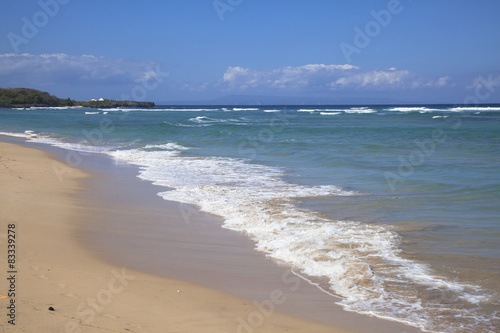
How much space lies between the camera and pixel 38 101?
344 ft

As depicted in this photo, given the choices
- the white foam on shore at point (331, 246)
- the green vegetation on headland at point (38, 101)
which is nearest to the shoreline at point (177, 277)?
the white foam on shore at point (331, 246)

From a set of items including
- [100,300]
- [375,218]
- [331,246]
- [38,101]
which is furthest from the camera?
[38,101]

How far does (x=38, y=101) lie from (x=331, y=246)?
369ft

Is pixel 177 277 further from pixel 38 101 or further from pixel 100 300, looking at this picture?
pixel 38 101

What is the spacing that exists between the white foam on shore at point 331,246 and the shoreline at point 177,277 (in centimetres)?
26

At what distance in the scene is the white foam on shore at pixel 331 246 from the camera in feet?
13.7

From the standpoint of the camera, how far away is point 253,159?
15844 millimetres

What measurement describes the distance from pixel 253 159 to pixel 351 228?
30.8ft

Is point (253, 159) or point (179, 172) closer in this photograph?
point (179, 172)

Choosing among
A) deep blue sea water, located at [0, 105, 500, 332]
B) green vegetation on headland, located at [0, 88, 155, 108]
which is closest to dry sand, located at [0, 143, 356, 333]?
deep blue sea water, located at [0, 105, 500, 332]

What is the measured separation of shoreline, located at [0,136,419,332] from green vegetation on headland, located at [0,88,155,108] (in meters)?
104

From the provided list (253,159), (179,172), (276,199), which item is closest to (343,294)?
(276,199)

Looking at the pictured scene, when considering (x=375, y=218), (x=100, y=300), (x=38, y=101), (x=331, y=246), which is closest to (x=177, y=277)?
(x=100, y=300)

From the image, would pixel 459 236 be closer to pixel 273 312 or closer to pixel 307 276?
pixel 307 276
